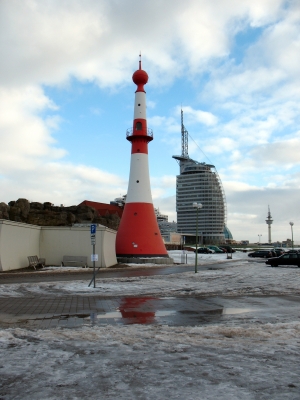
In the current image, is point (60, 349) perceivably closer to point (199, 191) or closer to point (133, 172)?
point (133, 172)

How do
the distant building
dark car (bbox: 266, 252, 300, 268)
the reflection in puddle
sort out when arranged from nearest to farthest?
the reflection in puddle → dark car (bbox: 266, 252, 300, 268) → the distant building

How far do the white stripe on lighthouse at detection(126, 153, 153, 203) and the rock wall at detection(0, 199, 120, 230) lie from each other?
24.6 meters

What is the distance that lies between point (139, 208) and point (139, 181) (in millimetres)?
2353

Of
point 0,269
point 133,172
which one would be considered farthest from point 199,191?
point 0,269

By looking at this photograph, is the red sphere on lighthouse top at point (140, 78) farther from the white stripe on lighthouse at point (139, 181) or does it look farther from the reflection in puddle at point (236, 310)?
the reflection in puddle at point (236, 310)

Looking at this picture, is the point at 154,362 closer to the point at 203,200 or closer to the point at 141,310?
the point at 141,310

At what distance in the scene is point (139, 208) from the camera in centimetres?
3183

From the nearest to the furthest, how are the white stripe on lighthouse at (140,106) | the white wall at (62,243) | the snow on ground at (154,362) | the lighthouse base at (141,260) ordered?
the snow on ground at (154,362) < the white wall at (62,243) < the lighthouse base at (141,260) < the white stripe on lighthouse at (140,106)

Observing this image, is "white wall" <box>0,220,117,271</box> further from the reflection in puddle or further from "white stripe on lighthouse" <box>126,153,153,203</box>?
the reflection in puddle

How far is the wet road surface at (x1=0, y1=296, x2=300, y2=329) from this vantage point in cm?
824

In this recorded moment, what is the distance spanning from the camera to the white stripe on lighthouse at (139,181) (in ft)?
105

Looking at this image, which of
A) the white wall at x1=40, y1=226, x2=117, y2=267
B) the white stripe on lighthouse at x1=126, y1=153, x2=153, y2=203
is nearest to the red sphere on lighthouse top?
the white stripe on lighthouse at x1=126, y1=153, x2=153, y2=203

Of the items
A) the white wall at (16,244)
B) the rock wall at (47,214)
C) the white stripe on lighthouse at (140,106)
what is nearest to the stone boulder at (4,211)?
the rock wall at (47,214)

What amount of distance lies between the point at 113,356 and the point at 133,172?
2731 centimetres
